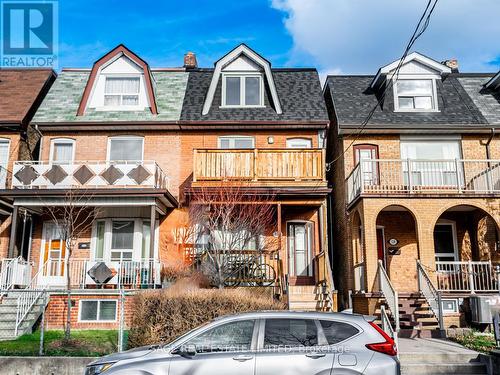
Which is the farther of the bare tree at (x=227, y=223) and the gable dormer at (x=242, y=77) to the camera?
the gable dormer at (x=242, y=77)

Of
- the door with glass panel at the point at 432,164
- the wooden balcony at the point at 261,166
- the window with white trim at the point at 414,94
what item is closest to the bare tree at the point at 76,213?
the wooden balcony at the point at 261,166

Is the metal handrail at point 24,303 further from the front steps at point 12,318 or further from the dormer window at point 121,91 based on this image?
the dormer window at point 121,91

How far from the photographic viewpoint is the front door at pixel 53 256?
16.9 m

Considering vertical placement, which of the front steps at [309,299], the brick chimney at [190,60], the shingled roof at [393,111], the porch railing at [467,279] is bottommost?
the front steps at [309,299]

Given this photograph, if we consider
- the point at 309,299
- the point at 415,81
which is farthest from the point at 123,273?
the point at 415,81

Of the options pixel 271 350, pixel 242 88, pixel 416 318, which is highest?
pixel 242 88

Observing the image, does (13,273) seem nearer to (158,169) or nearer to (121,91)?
(158,169)

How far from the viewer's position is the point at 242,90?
19.6 m

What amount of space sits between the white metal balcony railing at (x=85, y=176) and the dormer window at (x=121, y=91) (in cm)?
376

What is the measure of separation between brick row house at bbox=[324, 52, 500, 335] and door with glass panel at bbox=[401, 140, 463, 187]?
39 millimetres

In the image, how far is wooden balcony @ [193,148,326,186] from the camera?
16688 millimetres

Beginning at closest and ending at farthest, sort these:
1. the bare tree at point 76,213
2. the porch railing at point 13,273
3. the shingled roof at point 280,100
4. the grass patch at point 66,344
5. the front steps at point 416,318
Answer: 1. the grass patch at point 66,344
2. the front steps at point 416,318
3. the porch railing at point 13,273
4. the bare tree at point 76,213
5. the shingled roof at point 280,100

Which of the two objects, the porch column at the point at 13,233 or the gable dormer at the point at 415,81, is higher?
the gable dormer at the point at 415,81

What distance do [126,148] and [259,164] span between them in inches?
222
